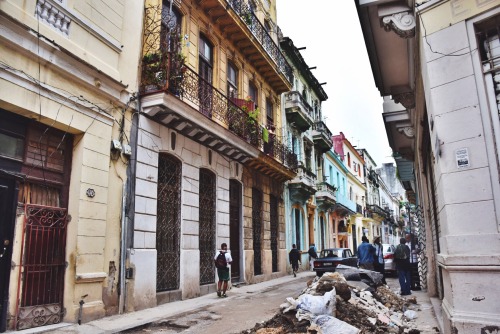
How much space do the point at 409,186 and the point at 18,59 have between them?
18618 mm

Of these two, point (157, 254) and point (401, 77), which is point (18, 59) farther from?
point (401, 77)

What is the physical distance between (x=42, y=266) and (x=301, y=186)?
15.7 meters

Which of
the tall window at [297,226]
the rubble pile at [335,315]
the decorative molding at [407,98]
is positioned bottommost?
the rubble pile at [335,315]

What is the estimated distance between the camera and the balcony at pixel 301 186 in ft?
70.3

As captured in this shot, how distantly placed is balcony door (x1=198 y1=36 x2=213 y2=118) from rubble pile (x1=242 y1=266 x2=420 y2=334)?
653 cm

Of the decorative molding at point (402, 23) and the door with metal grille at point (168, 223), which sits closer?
the decorative molding at point (402, 23)

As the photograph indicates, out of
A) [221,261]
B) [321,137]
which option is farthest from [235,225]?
[321,137]

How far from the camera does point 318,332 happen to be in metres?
5.84

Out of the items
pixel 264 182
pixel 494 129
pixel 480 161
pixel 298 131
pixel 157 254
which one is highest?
pixel 298 131

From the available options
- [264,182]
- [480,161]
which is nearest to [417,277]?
[264,182]

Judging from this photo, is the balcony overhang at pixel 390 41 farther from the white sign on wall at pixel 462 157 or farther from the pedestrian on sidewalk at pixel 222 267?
the pedestrian on sidewalk at pixel 222 267

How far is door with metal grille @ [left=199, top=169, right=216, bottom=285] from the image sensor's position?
40.8 feet

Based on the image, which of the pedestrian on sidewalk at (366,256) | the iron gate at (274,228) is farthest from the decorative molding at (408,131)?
the iron gate at (274,228)

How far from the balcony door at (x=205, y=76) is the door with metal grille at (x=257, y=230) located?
5124 millimetres
